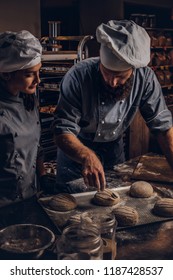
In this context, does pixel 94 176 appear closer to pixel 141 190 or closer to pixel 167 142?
pixel 141 190

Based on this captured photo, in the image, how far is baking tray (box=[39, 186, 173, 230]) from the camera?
1.59 meters

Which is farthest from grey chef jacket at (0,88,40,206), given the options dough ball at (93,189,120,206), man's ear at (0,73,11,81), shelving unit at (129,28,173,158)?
shelving unit at (129,28,173,158)

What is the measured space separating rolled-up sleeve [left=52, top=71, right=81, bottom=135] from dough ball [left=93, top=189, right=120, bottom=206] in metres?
0.40

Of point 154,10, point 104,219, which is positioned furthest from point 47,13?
point 104,219

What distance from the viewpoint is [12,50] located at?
1.84 meters

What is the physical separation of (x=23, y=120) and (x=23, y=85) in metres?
0.22

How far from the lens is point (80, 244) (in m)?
1.08

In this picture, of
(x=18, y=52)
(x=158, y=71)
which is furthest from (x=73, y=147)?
(x=158, y=71)

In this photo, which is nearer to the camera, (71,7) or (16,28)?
(16,28)

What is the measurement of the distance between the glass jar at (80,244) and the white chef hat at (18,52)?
95cm

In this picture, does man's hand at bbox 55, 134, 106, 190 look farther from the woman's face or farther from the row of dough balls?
the woman's face

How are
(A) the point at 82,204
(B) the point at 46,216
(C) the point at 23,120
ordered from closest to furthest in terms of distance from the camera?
1. (B) the point at 46,216
2. (A) the point at 82,204
3. (C) the point at 23,120

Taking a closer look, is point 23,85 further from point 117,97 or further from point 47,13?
point 47,13

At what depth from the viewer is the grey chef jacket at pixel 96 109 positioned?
2080mm
